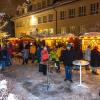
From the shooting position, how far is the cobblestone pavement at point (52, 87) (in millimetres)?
13733

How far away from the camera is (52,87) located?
15836mm

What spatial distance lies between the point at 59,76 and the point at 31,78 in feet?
5.97

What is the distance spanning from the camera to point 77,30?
135 feet

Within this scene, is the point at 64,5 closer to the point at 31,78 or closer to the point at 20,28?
the point at 20,28

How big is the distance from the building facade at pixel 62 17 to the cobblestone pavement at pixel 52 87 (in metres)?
18.1

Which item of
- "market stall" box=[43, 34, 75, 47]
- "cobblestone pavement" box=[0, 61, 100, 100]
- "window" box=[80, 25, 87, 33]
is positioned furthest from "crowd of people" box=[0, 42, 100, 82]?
"window" box=[80, 25, 87, 33]

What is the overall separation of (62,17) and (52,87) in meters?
30.0

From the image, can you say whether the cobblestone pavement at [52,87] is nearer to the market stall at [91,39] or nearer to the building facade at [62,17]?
the market stall at [91,39]

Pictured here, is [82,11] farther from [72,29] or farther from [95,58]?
[95,58]

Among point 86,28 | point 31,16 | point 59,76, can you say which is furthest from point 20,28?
point 59,76

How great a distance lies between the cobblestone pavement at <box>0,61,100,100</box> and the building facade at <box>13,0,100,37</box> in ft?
59.3

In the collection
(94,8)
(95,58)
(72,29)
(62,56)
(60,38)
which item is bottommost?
(95,58)

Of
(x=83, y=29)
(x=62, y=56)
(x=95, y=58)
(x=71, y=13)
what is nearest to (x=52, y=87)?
(x=62, y=56)

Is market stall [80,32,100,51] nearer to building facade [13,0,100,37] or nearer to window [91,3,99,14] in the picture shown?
building facade [13,0,100,37]
